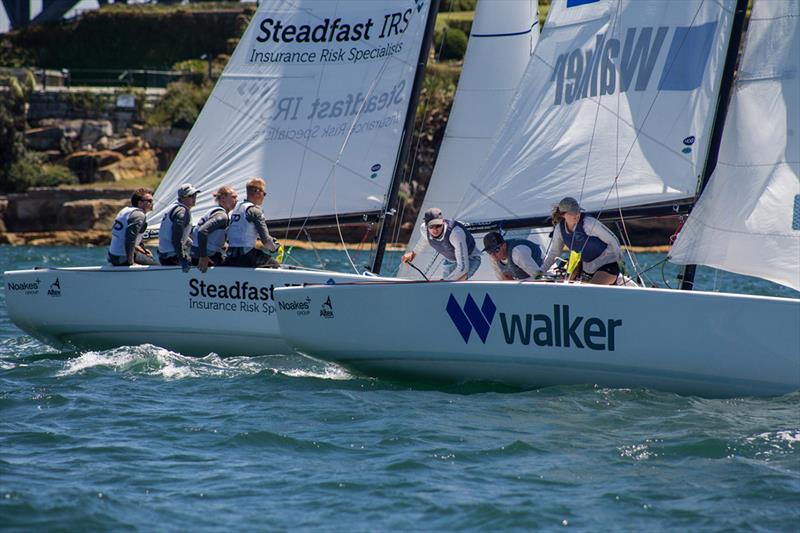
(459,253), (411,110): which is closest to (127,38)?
(411,110)

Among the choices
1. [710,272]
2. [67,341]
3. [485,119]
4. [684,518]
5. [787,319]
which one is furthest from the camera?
[710,272]

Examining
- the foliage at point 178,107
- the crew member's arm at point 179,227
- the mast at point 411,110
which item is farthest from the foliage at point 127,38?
the crew member's arm at point 179,227

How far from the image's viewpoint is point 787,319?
8.40 meters

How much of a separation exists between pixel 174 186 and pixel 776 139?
6.78 meters

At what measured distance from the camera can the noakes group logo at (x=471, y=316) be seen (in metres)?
9.27

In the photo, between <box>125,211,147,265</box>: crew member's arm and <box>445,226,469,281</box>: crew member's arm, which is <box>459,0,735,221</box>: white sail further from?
<box>125,211,147,265</box>: crew member's arm

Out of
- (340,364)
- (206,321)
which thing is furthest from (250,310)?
(340,364)

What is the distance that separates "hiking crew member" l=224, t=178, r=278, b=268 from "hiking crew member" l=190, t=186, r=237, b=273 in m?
0.16

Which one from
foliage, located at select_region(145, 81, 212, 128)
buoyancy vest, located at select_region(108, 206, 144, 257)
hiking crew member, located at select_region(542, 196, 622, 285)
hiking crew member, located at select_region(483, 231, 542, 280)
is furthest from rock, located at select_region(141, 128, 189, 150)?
hiking crew member, located at select_region(542, 196, 622, 285)

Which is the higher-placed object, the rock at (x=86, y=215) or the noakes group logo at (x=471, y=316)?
the noakes group logo at (x=471, y=316)

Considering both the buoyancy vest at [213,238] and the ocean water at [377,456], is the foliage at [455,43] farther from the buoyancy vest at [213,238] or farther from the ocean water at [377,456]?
the ocean water at [377,456]

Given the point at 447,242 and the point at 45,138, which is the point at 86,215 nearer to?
the point at 45,138

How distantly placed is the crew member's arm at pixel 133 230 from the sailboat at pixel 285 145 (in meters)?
0.21

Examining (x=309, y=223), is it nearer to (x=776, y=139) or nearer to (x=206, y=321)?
(x=206, y=321)
